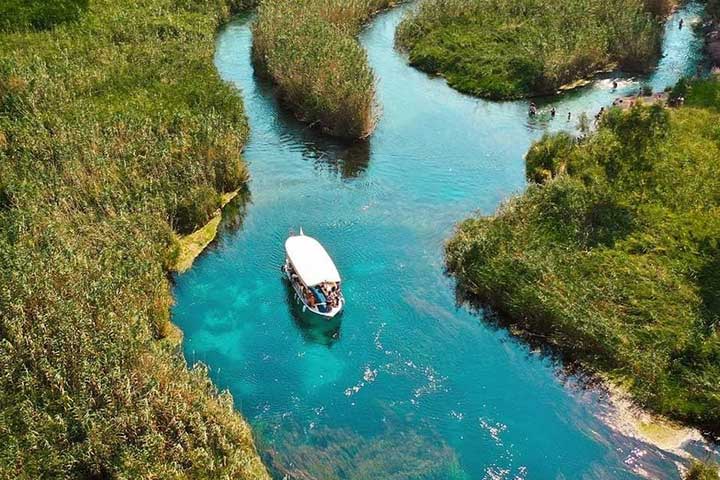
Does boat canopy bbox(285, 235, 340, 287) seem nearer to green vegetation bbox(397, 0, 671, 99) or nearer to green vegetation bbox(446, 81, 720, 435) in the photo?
green vegetation bbox(446, 81, 720, 435)

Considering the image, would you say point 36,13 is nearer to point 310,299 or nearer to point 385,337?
point 310,299

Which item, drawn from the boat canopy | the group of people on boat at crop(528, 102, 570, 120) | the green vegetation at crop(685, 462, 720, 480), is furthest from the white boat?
the group of people on boat at crop(528, 102, 570, 120)

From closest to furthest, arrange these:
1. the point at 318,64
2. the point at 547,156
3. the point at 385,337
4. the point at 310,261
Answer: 1. the point at 385,337
2. the point at 310,261
3. the point at 547,156
4. the point at 318,64

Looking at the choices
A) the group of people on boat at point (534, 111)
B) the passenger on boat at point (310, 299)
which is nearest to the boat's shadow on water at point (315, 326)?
the passenger on boat at point (310, 299)

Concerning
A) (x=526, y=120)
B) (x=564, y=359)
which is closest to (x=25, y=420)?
(x=564, y=359)

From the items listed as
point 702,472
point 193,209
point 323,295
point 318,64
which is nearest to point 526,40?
point 318,64

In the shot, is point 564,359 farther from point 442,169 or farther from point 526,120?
point 526,120

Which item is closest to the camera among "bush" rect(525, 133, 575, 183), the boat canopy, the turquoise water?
the turquoise water
